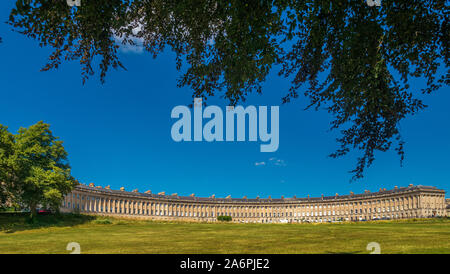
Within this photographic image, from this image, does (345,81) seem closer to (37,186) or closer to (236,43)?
(236,43)

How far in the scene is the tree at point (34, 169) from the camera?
39750 millimetres

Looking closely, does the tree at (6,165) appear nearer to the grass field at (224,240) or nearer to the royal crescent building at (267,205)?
the grass field at (224,240)

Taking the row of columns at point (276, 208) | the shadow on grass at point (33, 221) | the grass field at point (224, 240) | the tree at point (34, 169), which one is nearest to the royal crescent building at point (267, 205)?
the row of columns at point (276, 208)

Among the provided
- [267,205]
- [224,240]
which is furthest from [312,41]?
[267,205]

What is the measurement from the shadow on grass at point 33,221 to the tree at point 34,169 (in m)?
1.38

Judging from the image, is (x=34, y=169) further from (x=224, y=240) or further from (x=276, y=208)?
(x=276, y=208)

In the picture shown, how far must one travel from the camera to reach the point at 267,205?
513 feet

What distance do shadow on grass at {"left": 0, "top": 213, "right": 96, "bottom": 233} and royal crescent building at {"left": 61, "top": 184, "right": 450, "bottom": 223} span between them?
2138 inches

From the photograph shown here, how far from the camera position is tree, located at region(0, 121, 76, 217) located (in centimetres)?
3975

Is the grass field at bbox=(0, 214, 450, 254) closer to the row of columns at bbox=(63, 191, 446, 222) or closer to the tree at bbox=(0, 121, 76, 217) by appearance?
the tree at bbox=(0, 121, 76, 217)

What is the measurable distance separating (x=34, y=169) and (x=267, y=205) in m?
125

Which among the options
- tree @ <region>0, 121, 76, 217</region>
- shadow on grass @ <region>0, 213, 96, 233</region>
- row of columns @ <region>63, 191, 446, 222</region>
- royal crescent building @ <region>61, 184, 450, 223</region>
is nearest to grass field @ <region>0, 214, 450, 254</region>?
shadow on grass @ <region>0, 213, 96, 233</region>
